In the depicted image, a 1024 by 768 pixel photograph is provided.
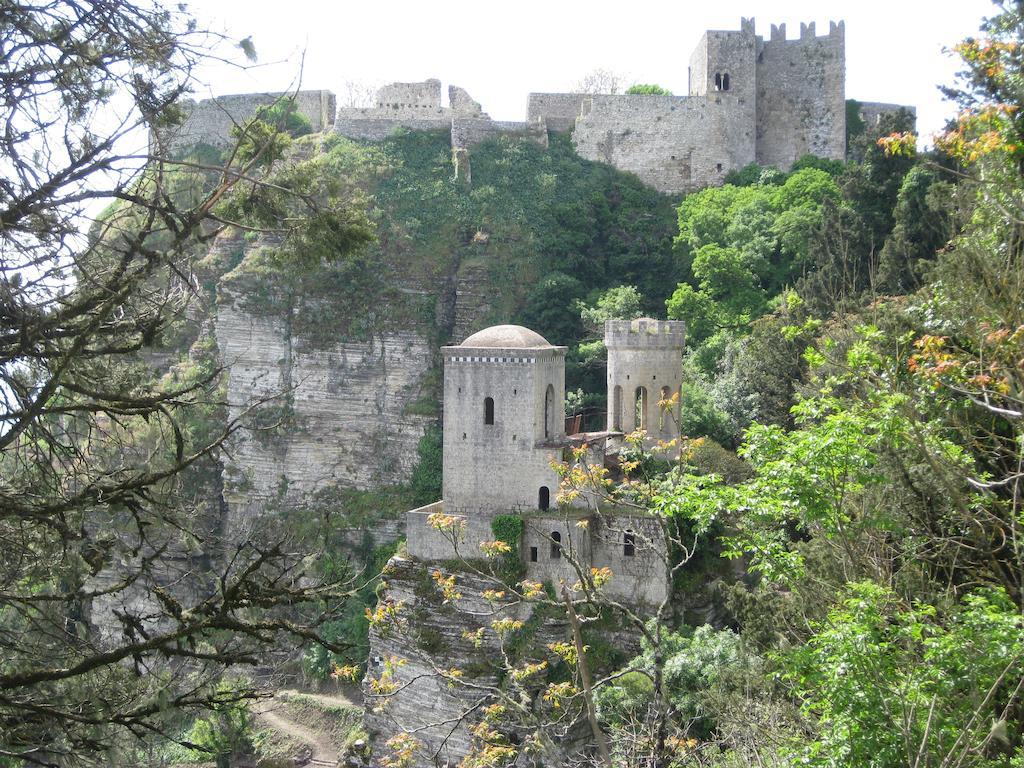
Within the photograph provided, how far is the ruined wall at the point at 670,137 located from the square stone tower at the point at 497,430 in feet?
63.6

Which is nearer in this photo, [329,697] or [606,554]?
[606,554]

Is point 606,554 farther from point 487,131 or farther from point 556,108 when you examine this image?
point 556,108

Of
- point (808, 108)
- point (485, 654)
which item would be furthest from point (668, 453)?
point (808, 108)

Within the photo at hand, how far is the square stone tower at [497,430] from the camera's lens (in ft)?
82.8

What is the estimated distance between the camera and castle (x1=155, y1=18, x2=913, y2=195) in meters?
42.6

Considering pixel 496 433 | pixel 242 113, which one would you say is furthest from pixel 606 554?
pixel 242 113

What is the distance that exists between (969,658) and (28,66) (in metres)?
7.79

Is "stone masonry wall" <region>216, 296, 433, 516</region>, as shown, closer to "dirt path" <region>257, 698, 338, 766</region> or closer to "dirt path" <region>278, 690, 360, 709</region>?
"dirt path" <region>278, 690, 360, 709</region>

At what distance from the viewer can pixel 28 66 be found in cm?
620

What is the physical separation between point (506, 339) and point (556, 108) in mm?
21524

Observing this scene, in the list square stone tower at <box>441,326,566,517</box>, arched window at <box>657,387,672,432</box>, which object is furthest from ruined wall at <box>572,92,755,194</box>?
square stone tower at <box>441,326,566,517</box>

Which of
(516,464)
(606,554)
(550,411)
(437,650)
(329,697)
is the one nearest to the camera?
(606,554)

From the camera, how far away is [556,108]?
44906mm

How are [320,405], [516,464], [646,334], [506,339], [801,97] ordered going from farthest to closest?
[801,97], [320,405], [646,334], [506,339], [516,464]
